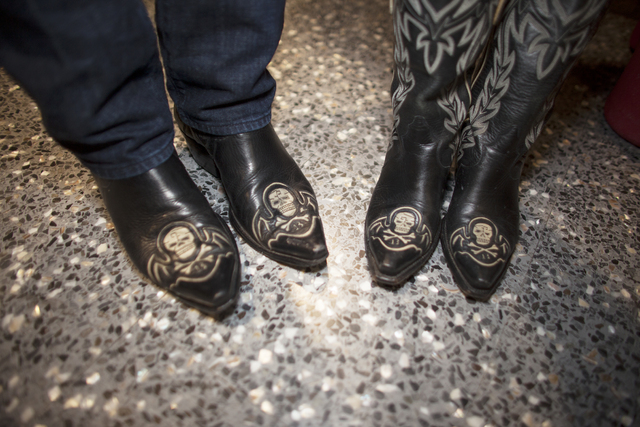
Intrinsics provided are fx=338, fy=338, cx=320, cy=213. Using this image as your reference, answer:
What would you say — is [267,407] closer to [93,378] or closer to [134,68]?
[93,378]

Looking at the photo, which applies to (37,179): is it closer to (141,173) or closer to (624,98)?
(141,173)

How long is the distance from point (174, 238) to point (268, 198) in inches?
7.6

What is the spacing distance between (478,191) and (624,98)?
0.74m

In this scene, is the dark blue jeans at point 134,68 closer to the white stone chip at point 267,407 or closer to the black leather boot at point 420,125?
the black leather boot at point 420,125

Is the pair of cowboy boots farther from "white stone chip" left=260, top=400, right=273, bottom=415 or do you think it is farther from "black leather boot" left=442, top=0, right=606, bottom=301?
"white stone chip" left=260, top=400, right=273, bottom=415

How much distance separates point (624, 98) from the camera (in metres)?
1.04

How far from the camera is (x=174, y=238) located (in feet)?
2.02

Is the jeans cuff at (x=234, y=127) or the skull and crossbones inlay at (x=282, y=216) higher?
the jeans cuff at (x=234, y=127)

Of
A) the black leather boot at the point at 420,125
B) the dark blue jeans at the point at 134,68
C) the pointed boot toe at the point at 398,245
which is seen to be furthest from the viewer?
the pointed boot toe at the point at 398,245

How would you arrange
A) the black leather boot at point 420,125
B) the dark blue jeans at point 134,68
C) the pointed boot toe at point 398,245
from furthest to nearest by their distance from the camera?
the pointed boot toe at point 398,245
the black leather boot at point 420,125
the dark blue jeans at point 134,68

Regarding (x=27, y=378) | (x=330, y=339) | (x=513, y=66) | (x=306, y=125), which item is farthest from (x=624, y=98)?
(x=27, y=378)

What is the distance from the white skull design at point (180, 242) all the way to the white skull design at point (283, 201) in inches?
6.7

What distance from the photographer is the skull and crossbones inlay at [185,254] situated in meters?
0.60

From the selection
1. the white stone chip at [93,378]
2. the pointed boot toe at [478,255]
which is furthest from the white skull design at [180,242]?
the pointed boot toe at [478,255]
